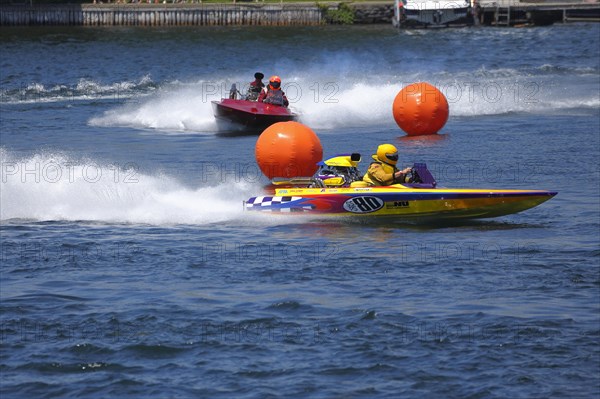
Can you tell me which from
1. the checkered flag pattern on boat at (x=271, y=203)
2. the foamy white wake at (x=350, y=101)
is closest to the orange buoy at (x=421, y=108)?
the foamy white wake at (x=350, y=101)

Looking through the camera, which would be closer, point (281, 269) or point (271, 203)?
point (281, 269)

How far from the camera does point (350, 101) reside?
25422 mm

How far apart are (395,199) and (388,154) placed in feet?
1.91

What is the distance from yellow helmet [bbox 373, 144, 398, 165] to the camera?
13531 mm

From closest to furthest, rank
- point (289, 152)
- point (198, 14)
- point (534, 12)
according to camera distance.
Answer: point (289, 152) < point (534, 12) < point (198, 14)

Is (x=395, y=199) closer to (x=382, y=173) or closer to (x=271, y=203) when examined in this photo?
(x=382, y=173)

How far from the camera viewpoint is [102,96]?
1157 inches

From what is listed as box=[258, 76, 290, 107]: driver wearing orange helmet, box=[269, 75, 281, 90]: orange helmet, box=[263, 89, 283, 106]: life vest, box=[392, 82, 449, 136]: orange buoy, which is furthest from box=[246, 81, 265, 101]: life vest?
box=[392, 82, 449, 136]: orange buoy

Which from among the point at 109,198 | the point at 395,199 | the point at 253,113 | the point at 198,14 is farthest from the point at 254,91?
the point at 198,14

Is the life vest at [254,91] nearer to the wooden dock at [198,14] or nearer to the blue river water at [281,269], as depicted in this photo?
the blue river water at [281,269]

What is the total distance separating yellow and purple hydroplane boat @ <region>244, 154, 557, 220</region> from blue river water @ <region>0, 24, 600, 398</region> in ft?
0.72

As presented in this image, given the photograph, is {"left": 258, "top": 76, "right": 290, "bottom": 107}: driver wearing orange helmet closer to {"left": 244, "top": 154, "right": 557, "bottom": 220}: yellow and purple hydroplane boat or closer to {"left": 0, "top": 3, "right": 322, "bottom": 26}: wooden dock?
{"left": 244, "top": 154, "right": 557, "bottom": 220}: yellow and purple hydroplane boat

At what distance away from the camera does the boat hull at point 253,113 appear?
2184cm

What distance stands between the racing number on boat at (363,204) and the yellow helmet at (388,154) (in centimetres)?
52
